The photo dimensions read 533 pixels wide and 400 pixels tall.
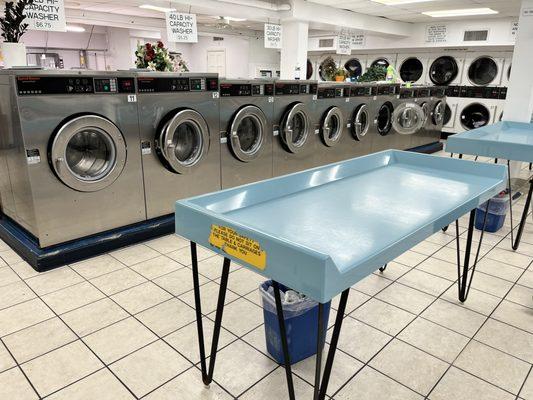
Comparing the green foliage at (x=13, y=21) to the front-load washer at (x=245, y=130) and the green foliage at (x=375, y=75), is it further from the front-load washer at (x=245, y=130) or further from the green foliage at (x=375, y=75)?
the green foliage at (x=375, y=75)

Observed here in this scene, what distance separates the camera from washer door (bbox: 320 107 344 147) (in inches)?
237

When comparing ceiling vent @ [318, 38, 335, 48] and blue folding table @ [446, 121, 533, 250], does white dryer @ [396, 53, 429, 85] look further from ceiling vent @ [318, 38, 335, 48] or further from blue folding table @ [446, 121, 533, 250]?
blue folding table @ [446, 121, 533, 250]

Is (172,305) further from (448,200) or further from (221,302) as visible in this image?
(448,200)

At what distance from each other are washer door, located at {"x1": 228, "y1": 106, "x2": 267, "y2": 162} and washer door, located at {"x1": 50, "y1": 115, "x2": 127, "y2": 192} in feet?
4.51

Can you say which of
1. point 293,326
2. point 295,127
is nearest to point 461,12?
point 295,127

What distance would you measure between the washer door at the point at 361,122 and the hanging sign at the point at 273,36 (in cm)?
251

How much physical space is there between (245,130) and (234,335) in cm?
314

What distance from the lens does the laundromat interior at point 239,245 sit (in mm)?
1914

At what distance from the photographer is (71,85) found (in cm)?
329

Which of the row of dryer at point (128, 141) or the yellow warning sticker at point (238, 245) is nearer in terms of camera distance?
the yellow warning sticker at point (238, 245)

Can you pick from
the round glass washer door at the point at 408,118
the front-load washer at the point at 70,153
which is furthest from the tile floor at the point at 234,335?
the round glass washer door at the point at 408,118

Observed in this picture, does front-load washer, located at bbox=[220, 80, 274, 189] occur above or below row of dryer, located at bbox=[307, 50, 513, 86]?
below

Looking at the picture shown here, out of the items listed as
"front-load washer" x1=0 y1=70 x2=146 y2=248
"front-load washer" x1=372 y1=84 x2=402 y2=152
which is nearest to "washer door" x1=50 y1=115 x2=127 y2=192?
"front-load washer" x1=0 y1=70 x2=146 y2=248

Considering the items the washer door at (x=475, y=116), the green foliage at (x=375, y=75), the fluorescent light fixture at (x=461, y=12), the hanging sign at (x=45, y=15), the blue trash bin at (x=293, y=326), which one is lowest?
the blue trash bin at (x=293, y=326)
